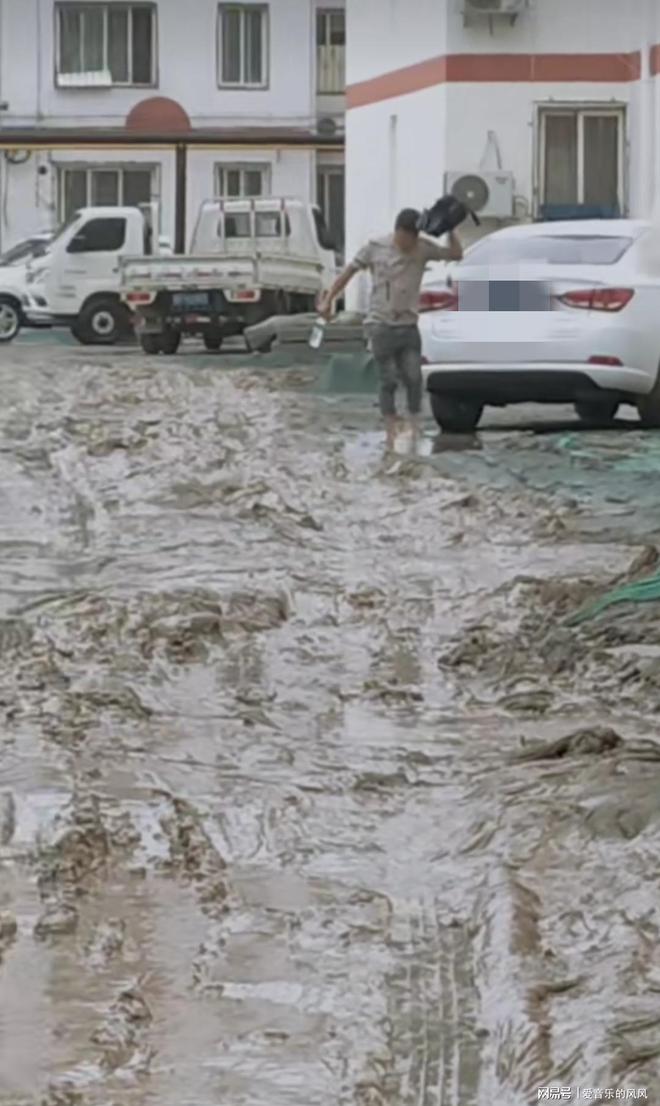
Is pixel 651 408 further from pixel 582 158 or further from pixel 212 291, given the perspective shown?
pixel 212 291

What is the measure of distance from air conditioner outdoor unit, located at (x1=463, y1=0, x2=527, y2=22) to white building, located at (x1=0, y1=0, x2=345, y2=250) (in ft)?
50.5

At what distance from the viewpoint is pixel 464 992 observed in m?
5.50

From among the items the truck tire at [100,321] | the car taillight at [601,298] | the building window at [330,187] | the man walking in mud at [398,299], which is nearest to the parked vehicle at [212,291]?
the truck tire at [100,321]

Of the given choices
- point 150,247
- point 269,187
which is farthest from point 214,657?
point 269,187

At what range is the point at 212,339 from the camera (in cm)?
3120

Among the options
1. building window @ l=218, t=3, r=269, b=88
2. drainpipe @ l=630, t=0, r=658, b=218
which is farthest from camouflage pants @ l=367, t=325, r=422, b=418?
building window @ l=218, t=3, r=269, b=88

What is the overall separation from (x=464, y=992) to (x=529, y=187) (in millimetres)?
24628

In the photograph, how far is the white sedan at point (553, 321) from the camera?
55.0 feet

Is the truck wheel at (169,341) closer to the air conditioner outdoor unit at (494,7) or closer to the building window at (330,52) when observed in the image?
the air conditioner outdoor unit at (494,7)

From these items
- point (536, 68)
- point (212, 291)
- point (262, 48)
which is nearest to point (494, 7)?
point (536, 68)

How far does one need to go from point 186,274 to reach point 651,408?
13.8m

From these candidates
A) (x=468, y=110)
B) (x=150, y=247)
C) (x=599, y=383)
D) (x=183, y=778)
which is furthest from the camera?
(x=150, y=247)

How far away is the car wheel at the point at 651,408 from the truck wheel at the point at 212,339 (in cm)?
1367

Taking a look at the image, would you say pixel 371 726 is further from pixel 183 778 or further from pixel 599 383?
pixel 599 383
